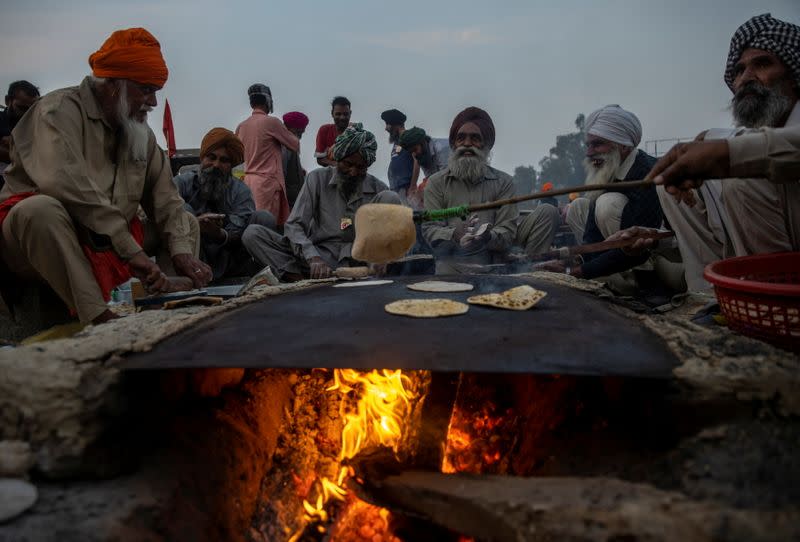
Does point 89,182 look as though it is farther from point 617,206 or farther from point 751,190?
point 617,206

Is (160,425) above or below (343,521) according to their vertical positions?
above

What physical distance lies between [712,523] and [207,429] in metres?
1.37

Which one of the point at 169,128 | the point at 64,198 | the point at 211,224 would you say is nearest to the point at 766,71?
the point at 64,198

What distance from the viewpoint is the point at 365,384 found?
189 cm

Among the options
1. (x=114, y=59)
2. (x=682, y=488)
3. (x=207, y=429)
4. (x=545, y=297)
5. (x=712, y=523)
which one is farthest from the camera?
(x=114, y=59)

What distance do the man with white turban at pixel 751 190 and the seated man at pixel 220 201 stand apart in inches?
165

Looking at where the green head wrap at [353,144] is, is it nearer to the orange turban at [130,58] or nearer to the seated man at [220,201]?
the seated man at [220,201]

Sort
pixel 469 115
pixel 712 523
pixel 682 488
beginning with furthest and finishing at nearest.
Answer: pixel 469 115, pixel 682 488, pixel 712 523

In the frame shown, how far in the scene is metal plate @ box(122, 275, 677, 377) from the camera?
1.23 meters

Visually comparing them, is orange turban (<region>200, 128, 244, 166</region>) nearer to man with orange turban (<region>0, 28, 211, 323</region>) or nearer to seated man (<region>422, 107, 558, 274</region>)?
man with orange turban (<region>0, 28, 211, 323</region>)

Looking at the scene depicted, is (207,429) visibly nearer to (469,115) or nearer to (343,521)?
Answer: (343,521)

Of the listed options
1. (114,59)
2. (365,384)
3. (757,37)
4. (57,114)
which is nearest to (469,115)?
(757,37)

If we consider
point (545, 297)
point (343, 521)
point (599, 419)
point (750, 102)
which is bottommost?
point (343, 521)

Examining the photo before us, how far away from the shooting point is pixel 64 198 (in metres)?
2.63
